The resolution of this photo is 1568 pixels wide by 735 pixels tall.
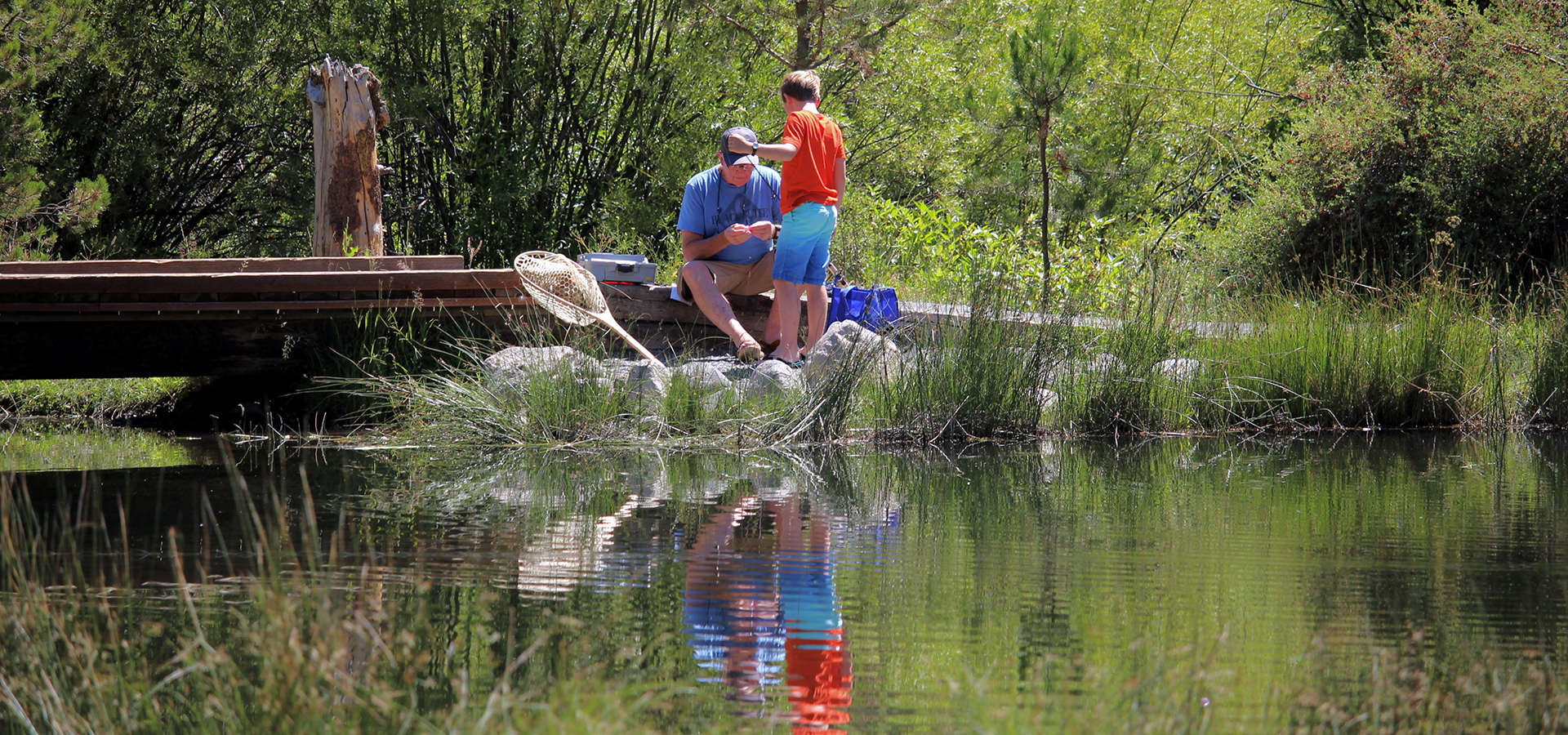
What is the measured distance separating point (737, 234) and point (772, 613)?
5096 millimetres

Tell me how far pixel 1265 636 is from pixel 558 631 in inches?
58.5

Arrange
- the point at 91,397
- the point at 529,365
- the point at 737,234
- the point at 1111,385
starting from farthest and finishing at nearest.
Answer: the point at 91,397, the point at 737,234, the point at 1111,385, the point at 529,365

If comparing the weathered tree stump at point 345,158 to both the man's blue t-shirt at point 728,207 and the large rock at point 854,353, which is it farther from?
the large rock at point 854,353

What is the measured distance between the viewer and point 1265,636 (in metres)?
3.04

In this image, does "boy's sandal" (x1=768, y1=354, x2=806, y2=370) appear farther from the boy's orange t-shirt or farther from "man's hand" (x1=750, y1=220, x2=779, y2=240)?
the boy's orange t-shirt

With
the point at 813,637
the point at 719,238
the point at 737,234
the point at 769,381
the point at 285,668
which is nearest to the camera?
the point at 285,668

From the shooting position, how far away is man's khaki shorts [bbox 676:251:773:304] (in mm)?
8586

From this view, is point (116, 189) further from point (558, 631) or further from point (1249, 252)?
point (558, 631)

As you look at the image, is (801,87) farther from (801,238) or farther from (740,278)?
(740,278)

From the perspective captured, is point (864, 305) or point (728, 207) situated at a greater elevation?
point (728, 207)

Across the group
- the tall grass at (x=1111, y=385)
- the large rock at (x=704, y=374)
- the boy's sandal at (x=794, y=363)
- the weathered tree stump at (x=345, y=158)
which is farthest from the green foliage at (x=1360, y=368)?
the weathered tree stump at (x=345, y=158)

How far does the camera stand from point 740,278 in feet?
28.5

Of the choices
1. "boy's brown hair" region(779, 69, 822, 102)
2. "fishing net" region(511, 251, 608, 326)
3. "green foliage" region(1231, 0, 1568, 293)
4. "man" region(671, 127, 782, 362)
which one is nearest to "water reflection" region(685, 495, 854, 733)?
"fishing net" region(511, 251, 608, 326)

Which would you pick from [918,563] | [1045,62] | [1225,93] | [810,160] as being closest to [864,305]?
[810,160]
